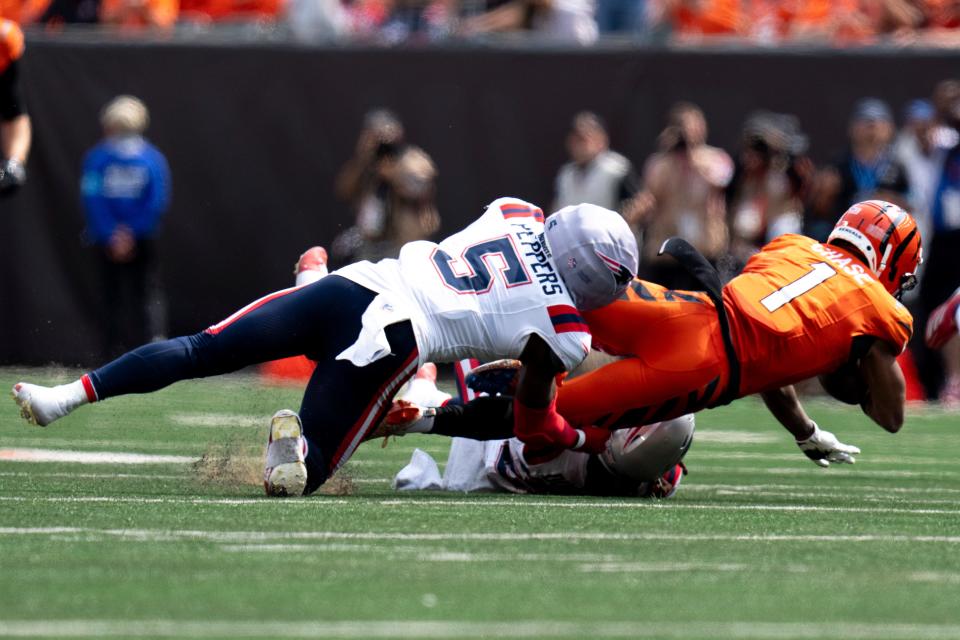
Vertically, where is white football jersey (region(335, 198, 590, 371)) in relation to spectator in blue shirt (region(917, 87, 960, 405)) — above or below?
above

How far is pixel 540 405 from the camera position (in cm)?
654

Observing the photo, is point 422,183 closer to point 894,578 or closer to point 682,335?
point 682,335

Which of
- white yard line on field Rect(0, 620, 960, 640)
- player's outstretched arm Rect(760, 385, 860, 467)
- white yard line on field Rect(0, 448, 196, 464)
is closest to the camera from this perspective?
white yard line on field Rect(0, 620, 960, 640)

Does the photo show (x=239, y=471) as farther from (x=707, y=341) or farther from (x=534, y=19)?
(x=534, y=19)

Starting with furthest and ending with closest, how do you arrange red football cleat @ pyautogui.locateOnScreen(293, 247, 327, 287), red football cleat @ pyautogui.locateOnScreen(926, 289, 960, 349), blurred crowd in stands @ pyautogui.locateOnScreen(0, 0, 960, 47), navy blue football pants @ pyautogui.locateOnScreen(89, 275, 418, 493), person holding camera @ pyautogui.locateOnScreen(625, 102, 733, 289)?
1. blurred crowd in stands @ pyautogui.locateOnScreen(0, 0, 960, 47)
2. person holding camera @ pyautogui.locateOnScreen(625, 102, 733, 289)
3. red football cleat @ pyautogui.locateOnScreen(926, 289, 960, 349)
4. red football cleat @ pyautogui.locateOnScreen(293, 247, 327, 287)
5. navy blue football pants @ pyautogui.locateOnScreen(89, 275, 418, 493)

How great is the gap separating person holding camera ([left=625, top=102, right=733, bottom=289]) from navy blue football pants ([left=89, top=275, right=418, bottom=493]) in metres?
6.97

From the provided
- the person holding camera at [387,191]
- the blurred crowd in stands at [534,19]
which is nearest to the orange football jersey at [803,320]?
the person holding camera at [387,191]

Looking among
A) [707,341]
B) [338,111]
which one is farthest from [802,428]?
[338,111]

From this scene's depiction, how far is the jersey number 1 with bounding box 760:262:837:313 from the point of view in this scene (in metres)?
6.86

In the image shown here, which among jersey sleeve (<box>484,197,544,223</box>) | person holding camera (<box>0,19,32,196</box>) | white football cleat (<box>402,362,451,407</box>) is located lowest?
white football cleat (<box>402,362,451,407</box>)

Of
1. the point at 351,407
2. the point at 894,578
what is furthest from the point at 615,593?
the point at 351,407

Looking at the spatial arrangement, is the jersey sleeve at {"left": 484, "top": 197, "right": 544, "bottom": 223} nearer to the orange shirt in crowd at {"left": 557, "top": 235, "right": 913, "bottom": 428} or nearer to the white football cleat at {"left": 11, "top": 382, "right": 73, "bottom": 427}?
the orange shirt in crowd at {"left": 557, "top": 235, "right": 913, "bottom": 428}

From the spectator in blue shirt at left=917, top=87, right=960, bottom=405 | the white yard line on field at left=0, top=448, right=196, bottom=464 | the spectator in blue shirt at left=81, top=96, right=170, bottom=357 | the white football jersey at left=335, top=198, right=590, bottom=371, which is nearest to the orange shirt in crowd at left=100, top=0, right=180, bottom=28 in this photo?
the spectator in blue shirt at left=81, top=96, right=170, bottom=357

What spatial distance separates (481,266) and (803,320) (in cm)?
121
